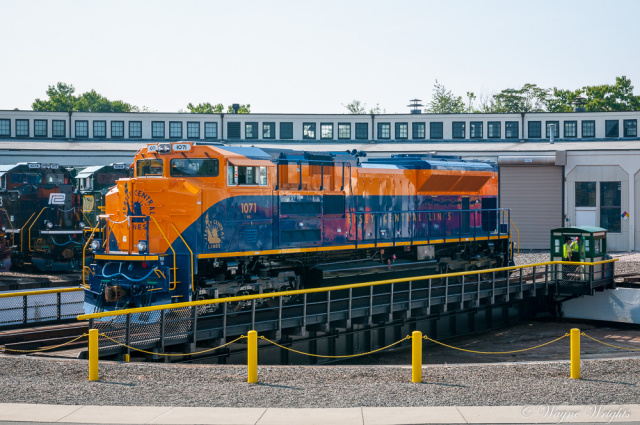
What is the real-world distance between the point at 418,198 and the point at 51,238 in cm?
1571

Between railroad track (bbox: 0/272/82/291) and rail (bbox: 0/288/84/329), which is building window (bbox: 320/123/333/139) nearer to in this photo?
railroad track (bbox: 0/272/82/291)

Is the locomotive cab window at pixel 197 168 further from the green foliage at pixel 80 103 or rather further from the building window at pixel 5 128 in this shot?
the green foliage at pixel 80 103

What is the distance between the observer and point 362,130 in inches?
1801

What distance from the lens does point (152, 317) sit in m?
14.1

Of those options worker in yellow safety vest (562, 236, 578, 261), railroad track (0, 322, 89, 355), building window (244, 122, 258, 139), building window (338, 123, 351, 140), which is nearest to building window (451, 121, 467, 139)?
building window (338, 123, 351, 140)

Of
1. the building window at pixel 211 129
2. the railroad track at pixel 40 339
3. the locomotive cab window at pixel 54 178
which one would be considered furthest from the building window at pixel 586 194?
the railroad track at pixel 40 339

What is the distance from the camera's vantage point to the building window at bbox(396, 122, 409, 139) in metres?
45.8

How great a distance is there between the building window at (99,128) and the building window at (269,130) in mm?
9674

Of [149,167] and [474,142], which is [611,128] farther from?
[149,167]

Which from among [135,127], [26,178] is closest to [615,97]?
[135,127]

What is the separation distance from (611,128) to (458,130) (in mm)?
9503

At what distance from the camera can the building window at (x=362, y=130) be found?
150 feet

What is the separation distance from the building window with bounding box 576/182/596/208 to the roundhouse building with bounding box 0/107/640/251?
53 mm

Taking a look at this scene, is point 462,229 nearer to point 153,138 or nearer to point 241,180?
point 241,180
